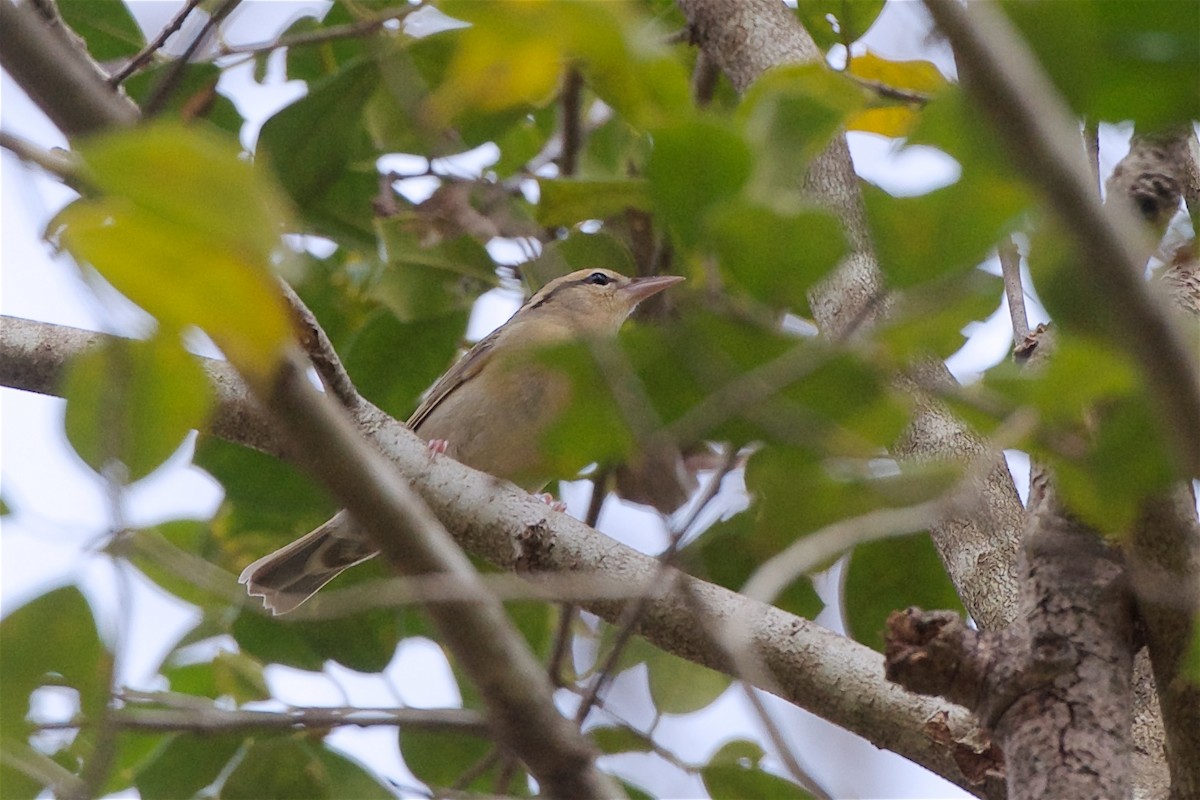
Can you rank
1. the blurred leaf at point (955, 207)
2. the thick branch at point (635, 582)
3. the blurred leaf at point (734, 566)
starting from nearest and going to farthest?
1. the blurred leaf at point (955, 207)
2. the thick branch at point (635, 582)
3. the blurred leaf at point (734, 566)

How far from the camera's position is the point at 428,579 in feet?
3.94

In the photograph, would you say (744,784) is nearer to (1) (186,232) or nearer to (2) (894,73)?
(2) (894,73)

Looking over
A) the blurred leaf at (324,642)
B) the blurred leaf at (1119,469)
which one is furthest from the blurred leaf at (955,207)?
the blurred leaf at (324,642)

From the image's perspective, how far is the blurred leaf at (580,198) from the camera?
251 centimetres

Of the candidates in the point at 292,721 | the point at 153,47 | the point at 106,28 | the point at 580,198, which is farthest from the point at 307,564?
the point at 292,721

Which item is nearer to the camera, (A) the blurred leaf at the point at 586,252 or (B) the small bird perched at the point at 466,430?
(A) the blurred leaf at the point at 586,252

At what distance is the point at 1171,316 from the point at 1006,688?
1.37m

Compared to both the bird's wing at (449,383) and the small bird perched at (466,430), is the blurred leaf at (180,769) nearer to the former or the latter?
the small bird perched at (466,430)

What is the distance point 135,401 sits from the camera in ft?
3.43

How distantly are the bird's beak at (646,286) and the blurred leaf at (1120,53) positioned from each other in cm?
373

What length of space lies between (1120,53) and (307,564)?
468 centimetres

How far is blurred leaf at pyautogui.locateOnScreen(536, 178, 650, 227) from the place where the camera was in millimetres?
2506

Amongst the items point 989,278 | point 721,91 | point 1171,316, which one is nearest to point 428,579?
point 989,278

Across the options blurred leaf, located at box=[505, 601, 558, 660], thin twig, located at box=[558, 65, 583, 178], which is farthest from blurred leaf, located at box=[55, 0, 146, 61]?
blurred leaf, located at box=[505, 601, 558, 660]
